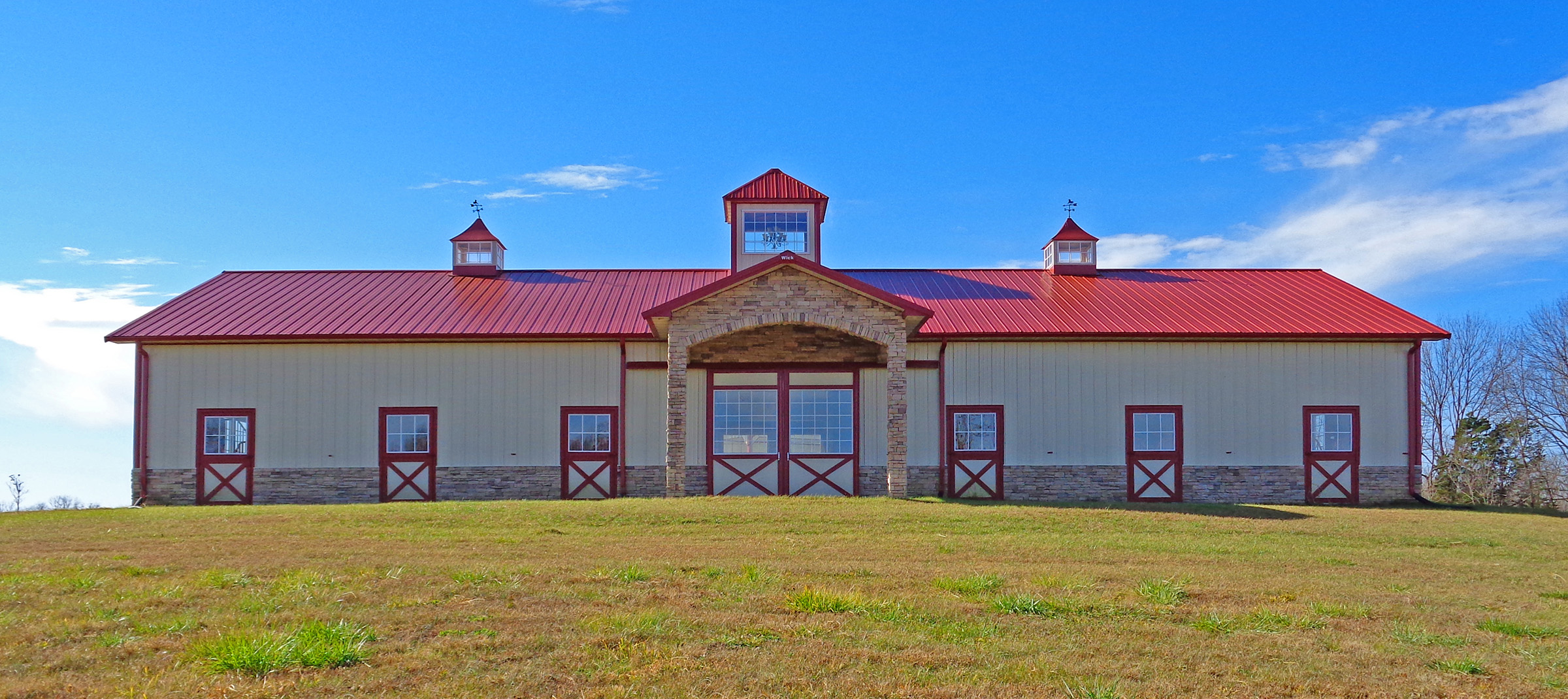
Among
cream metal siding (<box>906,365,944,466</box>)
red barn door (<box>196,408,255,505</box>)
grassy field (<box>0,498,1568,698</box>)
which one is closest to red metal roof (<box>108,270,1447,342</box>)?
cream metal siding (<box>906,365,944,466</box>)

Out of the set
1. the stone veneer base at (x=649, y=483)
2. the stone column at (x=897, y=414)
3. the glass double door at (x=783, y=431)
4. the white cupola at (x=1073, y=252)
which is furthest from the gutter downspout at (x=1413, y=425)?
the glass double door at (x=783, y=431)

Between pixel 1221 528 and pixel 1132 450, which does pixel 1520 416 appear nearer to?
pixel 1132 450

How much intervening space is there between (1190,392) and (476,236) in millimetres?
18477

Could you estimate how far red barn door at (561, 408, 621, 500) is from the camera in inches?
907

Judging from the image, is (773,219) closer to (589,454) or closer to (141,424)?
(589,454)

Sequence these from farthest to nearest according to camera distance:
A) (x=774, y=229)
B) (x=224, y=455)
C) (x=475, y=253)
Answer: (x=475, y=253)
(x=774, y=229)
(x=224, y=455)

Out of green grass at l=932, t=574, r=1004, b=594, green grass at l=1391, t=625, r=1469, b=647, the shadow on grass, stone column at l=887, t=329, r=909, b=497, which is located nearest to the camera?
green grass at l=1391, t=625, r=1469, b=647

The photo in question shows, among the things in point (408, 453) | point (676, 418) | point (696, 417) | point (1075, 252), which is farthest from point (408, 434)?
point (1075, 252)

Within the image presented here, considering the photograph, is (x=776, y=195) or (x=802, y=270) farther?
(x=776, y=195)

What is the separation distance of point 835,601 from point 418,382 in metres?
16.6

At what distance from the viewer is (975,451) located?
23.3m

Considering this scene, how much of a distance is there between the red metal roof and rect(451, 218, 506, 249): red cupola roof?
3.32 feet

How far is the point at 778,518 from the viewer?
16.4 metres

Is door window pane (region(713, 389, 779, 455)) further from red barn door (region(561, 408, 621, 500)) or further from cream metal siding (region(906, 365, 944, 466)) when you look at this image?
cream metal siding (region(906, 365, 944, 466))
